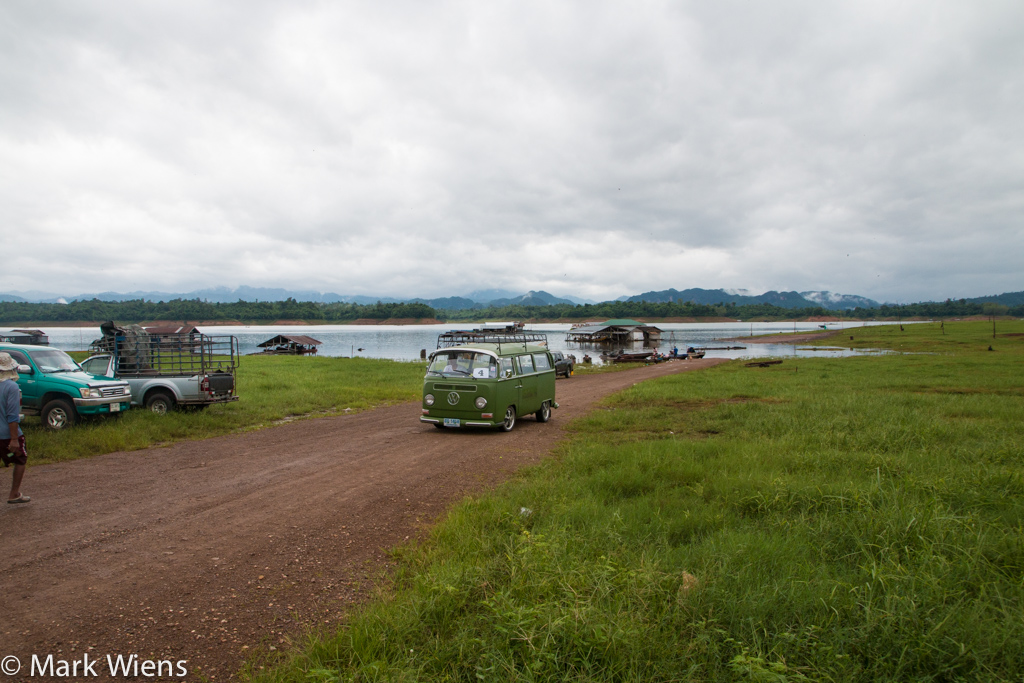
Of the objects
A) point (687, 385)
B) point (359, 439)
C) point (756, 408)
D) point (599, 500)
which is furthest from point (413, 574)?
point (687, 385)

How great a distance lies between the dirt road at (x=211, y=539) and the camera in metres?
3.84

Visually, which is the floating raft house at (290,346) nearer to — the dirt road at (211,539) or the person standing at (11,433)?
the dirt road at (211,539)

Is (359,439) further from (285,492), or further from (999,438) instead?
(999,438)

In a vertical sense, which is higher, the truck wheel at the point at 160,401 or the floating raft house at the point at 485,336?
the floating raft house at the point at 485,336

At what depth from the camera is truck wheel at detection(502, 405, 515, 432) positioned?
1244 centimetres

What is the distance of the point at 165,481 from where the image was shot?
7801mm

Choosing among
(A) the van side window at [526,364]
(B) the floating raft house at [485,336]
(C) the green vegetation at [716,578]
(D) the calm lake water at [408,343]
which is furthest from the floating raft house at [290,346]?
(C) the green vegetation at [716,578]

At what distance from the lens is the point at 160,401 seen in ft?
44.7

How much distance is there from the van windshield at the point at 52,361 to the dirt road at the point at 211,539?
380 cm

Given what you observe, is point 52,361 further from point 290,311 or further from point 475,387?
point 290,311

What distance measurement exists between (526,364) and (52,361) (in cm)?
1091

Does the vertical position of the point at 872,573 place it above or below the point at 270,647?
above

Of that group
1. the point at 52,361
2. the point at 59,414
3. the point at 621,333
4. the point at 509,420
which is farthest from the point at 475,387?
the point at 621,333

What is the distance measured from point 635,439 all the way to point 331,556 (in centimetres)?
721
